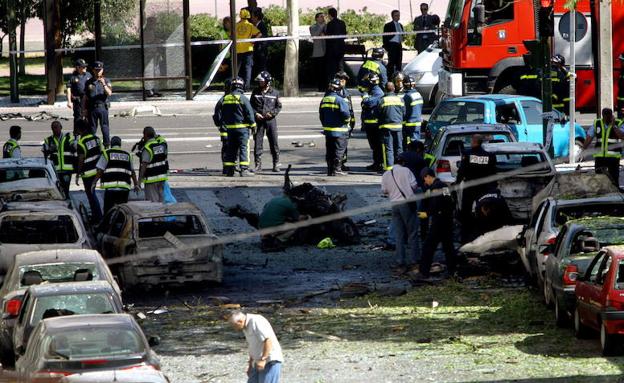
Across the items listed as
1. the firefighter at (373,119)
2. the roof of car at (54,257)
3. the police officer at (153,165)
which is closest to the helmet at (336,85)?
the firefighter at (373,119)

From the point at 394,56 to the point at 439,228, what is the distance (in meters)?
18.4

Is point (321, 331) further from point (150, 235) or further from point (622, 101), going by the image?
point (622, 101)

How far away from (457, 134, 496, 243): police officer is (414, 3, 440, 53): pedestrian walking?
17.9 meters

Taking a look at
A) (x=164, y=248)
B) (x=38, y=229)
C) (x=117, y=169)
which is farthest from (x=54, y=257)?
(x=117, y=169)

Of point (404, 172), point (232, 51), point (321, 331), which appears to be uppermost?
point (232, 51)

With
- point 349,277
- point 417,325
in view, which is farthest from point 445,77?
point 417,325

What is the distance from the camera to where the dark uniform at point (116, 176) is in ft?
71.2

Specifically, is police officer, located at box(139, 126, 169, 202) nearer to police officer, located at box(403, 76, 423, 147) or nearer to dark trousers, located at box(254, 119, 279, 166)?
dark trousers, located at box(254, 119, 279, 166)

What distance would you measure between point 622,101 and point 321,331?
1292 centimetres

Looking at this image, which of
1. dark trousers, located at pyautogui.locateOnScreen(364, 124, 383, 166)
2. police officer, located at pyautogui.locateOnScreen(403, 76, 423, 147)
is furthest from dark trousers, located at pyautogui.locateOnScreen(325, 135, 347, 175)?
police officer, located at pyautogui.locateOnScreen(403, 76, 423, 147)

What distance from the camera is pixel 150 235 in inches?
736

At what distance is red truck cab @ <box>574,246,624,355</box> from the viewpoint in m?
13.7

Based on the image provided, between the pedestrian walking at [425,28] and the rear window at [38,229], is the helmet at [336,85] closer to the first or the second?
the rear window at [38,229]

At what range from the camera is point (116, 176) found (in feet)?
71.4
